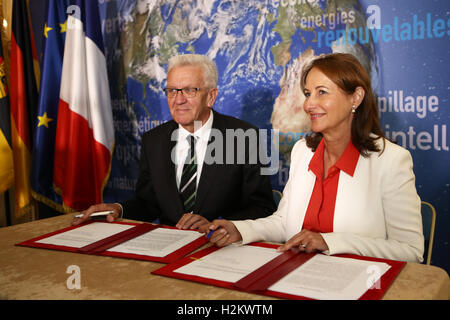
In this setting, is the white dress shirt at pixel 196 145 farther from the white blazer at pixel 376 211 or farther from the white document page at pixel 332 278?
the white document page at pixel 332 278

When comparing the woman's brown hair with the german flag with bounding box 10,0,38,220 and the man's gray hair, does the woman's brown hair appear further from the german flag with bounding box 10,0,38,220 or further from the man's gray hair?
the german flag with bounding box 10,0,38,220

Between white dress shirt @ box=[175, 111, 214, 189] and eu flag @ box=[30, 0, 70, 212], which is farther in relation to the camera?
A: eu flag @ box=[30, 0, 70, 212]

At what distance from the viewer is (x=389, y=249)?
149 centimetres

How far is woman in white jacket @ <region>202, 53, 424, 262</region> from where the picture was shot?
1563mm

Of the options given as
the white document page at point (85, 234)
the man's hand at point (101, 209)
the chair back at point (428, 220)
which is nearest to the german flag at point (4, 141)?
the man's hand at point (101, 209)

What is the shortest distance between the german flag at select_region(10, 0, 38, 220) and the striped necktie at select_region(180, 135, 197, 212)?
213 centimetres

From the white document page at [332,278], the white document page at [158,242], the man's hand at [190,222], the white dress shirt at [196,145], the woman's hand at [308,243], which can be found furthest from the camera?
the white dress shirt at [196,145]

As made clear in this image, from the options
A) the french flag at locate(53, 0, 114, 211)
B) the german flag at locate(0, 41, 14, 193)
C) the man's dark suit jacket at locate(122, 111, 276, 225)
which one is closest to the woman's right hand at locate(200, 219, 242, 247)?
the man's dark suit jacket at locate(122, 111, 276, 225)

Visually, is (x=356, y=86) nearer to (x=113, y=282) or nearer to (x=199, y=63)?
(x=199, y=63)

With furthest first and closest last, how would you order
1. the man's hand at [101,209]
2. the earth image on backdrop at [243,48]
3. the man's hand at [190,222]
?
the earth image on backdrop at [243,48]
the man's hand at [101,209]
the man's hand at [190,222]

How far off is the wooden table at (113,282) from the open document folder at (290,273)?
34mm

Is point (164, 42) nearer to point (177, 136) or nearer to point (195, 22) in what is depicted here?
point (195, 22)

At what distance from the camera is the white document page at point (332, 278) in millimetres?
1037

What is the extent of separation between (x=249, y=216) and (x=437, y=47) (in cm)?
159
